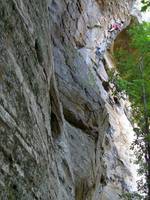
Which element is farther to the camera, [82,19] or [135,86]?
[82,19]

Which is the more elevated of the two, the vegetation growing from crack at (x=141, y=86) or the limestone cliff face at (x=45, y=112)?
the vegetation growing from crack at (x=141, y=86)

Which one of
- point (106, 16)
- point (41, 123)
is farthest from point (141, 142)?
point (106, 16)

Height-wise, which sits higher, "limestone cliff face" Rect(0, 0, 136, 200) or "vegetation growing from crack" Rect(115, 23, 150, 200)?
"vegetation growing from crack" Rect(115, 23, 150, 200)

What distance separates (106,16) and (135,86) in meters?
10.5

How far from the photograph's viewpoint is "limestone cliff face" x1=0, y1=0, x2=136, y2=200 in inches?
194

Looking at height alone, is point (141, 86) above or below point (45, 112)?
→ above

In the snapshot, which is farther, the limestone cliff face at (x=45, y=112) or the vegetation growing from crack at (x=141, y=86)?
the vegetation growing from crack at (x=141, y=86)

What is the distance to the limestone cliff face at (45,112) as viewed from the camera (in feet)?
16.1

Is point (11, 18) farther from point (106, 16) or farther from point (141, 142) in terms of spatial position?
point (106, 16)

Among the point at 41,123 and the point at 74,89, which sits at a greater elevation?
the point at 74,89

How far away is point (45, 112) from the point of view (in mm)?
6680

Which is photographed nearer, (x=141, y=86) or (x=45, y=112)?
(x=45, y=112)

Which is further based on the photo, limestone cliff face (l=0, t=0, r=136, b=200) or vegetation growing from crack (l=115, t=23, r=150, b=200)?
vegetation growing from crack (l=115, t=23, r=150, b=200)

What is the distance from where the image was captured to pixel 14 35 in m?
5.39
